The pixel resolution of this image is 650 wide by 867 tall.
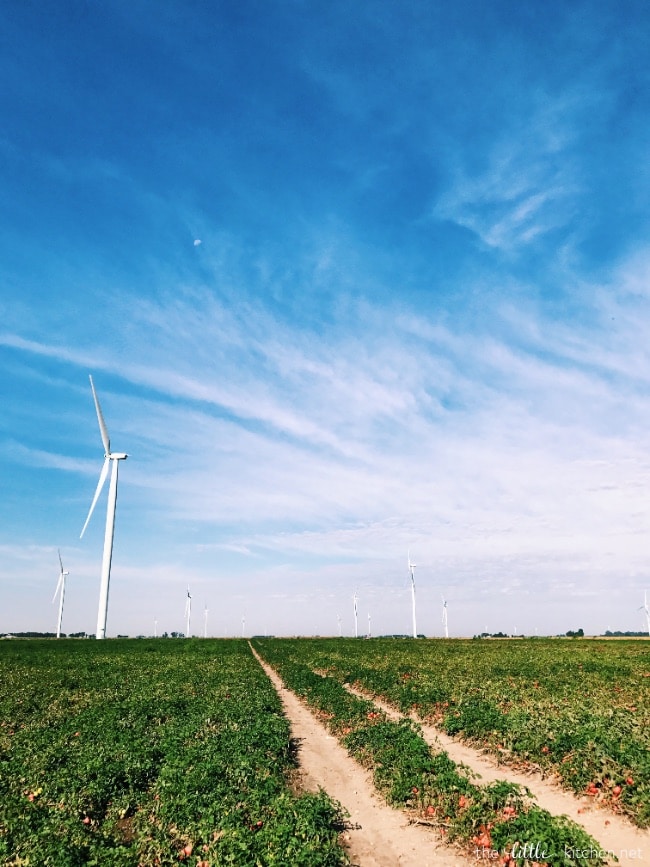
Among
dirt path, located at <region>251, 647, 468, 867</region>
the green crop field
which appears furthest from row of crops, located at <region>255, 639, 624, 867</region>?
dirt path, located at <region>251, 647, 468, 867</region>

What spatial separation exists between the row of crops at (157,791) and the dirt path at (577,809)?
490cm

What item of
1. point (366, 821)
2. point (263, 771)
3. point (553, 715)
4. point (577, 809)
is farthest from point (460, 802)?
point (553, 715)

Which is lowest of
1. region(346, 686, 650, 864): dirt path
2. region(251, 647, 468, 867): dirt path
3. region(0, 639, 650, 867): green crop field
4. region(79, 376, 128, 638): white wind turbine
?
region(251, 647, 468, 867): dirt path

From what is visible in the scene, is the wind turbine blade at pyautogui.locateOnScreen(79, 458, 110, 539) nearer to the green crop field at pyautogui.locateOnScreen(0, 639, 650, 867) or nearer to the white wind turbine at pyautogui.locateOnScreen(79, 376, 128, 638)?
the white wind turbine at pyautogui.locateOnScreen(79, 376, 128, 638)

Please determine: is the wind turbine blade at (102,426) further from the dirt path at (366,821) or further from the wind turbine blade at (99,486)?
the dirt path at (366,821)

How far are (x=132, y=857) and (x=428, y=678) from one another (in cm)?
2546

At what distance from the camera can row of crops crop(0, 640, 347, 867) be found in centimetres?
936

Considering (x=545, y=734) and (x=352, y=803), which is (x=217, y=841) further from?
(x=545, y=734)

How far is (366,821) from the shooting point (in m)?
11.8

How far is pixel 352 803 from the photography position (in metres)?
13.0

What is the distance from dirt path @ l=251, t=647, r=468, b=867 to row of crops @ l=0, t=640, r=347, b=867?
61 centimetres

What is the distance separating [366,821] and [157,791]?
4.86 meters

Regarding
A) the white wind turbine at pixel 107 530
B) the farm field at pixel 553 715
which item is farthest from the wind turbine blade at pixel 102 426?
the farm field at pixel 553 715

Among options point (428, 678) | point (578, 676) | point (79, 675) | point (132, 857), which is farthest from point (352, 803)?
point (79, 675)
